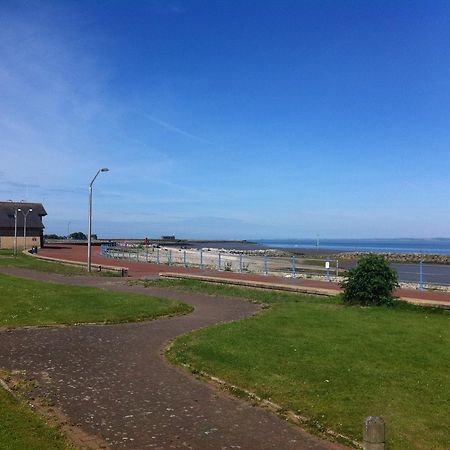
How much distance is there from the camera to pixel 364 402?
23.1 ft

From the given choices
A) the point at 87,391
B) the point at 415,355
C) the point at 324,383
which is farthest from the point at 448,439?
the point at 87,391

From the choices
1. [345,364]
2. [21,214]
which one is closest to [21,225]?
[21,214]

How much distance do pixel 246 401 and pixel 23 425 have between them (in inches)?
112

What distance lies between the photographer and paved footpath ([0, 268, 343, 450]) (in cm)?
590

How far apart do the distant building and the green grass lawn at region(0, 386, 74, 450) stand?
6611 cm

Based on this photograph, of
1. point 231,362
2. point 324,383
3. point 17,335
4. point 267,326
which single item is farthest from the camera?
point 267,326

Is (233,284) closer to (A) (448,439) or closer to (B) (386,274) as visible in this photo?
(B) (386,274)

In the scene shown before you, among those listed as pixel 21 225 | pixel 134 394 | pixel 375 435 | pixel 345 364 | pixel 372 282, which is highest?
pixel 21 225

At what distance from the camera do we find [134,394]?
292 inches

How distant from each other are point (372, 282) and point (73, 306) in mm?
8761

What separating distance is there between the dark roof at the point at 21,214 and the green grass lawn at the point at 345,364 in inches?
2433

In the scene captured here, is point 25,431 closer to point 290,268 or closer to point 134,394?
point 134,394

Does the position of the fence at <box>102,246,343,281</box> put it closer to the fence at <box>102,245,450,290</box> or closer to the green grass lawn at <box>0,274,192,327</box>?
the fence at <box>102,245,450,290</box>

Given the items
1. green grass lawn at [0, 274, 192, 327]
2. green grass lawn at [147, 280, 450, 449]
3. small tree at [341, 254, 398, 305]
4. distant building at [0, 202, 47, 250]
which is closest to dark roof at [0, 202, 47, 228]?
distant building at [0, 202, 47, 250]
